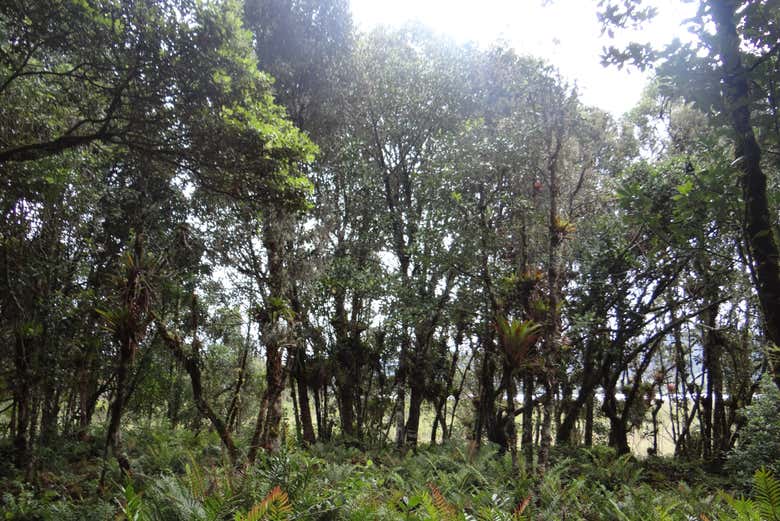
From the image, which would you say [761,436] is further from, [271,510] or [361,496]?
[271,510]

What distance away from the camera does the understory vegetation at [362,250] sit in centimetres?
396

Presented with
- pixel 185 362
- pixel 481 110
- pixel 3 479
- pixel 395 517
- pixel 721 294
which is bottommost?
pixel 3 479

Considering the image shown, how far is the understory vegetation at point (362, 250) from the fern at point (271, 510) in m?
0.04

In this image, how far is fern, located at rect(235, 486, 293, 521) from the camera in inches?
123

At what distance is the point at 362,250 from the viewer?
12.1 m

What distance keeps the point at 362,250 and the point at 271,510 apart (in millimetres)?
8854

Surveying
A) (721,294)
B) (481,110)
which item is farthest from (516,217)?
(721,294)

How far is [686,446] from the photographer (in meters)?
14.7

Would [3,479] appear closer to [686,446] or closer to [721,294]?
[721,294]

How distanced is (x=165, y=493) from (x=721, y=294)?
39.0ft

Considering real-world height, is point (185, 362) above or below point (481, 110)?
below

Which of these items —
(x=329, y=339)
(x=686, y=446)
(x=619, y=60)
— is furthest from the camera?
(x=686, y=446)

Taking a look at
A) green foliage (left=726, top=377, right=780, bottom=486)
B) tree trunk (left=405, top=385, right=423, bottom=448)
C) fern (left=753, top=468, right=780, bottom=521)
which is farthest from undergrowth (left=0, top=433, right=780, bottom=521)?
tree trunk (left=405, top=385, right=423, bottom=448)

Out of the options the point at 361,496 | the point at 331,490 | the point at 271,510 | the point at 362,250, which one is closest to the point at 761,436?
the point at 361,496
